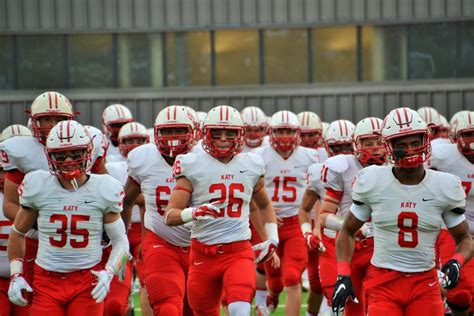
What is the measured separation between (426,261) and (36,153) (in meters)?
2.90

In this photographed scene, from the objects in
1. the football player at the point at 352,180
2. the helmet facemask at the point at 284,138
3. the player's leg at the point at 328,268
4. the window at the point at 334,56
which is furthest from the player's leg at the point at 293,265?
the window at the point at 334,56

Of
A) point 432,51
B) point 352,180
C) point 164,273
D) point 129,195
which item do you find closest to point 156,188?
point 129,195

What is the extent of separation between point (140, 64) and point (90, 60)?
928 mm

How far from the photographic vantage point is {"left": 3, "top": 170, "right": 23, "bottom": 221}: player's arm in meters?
7.91

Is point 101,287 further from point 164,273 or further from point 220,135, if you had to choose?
point 220,135

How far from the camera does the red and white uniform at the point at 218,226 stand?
7.84 metres

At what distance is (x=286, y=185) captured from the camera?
1100cm

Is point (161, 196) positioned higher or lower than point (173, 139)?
lower

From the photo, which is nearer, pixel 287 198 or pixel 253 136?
pixel 287 198

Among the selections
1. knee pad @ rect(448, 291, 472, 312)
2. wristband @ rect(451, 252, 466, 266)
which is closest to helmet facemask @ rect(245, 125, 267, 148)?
knee pad @ rect(448, 291, 472, 312)

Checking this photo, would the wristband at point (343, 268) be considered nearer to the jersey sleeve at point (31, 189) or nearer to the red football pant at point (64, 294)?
the red football pant at point (64, 294)

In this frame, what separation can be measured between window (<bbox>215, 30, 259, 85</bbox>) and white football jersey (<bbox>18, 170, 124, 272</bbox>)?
45.9 ft

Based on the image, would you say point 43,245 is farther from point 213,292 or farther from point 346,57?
point 346,57

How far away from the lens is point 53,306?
7.05 metres
